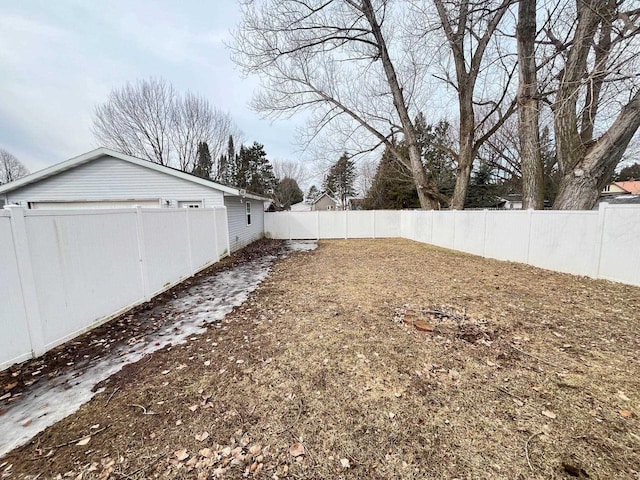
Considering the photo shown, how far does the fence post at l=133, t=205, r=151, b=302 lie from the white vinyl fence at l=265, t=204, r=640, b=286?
8.44 meters

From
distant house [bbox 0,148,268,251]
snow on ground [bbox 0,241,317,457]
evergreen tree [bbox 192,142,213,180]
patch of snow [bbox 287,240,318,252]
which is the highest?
evergreen tree [bbox 192,142,213,180]

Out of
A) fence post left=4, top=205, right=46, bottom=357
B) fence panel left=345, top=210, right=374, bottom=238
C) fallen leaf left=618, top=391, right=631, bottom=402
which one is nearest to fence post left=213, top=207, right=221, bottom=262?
fence post left=4, top=205, right=46, bottom=357

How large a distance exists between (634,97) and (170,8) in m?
11.3

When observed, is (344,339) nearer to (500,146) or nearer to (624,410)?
(624,410)

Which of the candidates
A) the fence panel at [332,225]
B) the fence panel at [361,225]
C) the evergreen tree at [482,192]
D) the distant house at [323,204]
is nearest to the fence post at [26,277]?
the fence panel at [332,225]

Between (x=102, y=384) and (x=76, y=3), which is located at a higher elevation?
(x=76, y=3)

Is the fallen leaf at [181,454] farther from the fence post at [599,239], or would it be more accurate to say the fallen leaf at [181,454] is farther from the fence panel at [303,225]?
the fence panel at [303,225]

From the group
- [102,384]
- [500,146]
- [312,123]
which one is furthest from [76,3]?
[500,146]

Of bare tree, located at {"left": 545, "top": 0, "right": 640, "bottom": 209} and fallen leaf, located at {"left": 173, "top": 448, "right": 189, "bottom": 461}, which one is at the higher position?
bare tree, located at {"left": 545, "top": 0, "right": 640, "bottom": 209}

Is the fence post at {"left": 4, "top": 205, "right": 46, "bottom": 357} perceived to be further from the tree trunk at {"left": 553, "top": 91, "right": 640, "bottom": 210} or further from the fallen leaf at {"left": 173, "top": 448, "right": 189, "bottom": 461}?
the tree trunk at {"left": 553, "top": 91, "right": 640, "bottom": 210}

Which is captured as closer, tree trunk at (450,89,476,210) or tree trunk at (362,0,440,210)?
tree trunk at (450,89,476,210)

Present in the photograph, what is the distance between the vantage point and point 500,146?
1759 cm

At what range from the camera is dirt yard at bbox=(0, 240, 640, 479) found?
5.45 ft

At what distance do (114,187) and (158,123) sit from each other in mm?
14919
